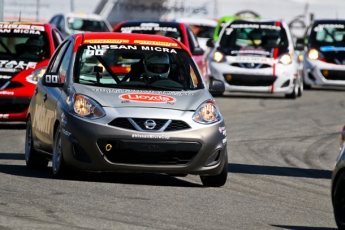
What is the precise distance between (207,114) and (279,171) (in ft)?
6.24

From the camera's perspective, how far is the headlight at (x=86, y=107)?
928 cm

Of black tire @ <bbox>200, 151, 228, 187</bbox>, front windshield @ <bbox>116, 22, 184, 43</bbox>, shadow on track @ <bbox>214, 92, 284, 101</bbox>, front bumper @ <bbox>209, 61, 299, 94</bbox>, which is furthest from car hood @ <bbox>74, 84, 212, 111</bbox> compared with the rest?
shadow on track @ <bbox>214, 92, 284, 101</bbox>

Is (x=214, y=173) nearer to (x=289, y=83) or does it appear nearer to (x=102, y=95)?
(x=102, y=95)

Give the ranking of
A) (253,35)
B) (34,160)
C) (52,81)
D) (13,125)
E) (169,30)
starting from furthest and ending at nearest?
(253,35) → (169,30) → (13,125) → (34,160) → (52,81)

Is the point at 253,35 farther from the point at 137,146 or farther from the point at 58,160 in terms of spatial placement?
the point at 137,146

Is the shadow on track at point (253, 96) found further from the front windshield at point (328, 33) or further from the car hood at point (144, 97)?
the car hood at point (144, 97)

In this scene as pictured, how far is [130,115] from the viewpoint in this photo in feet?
30.2

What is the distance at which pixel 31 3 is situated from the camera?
1667 inches

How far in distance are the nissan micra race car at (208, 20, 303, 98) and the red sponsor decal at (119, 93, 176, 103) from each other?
35.8 feet

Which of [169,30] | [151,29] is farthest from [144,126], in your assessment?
[151,29]

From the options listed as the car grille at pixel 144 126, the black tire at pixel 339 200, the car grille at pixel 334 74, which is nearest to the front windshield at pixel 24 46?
the car grille at pixel 144 126

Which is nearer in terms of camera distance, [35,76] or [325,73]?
[35,76]

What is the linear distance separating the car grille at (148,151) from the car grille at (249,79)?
11.2 meters

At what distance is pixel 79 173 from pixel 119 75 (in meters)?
0.97
